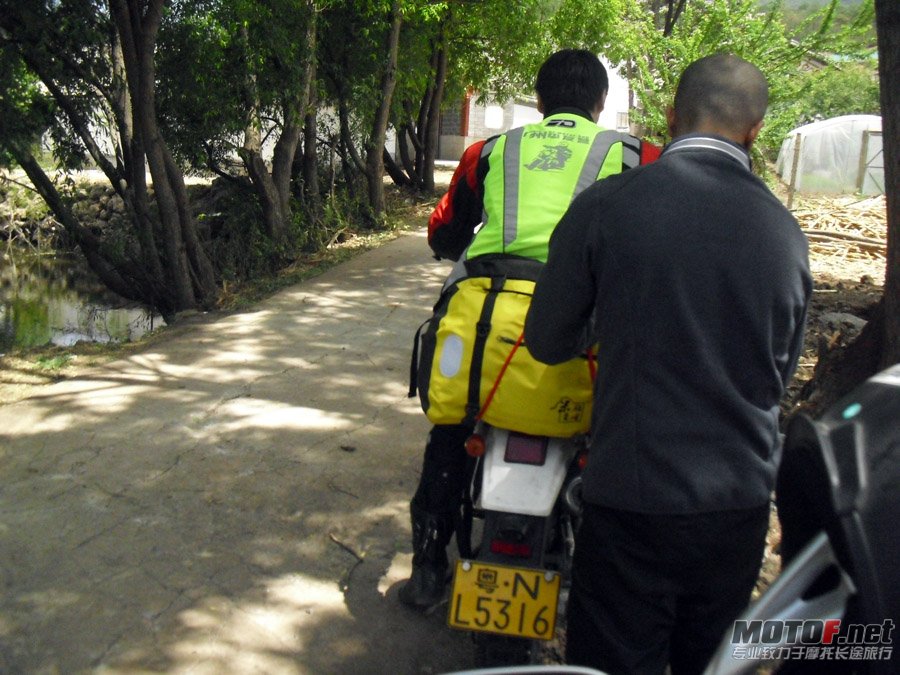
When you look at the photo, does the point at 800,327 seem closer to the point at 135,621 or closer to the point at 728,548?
the point at 728,548

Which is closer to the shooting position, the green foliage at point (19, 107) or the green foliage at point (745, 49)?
the green foliage at point (19, 107)

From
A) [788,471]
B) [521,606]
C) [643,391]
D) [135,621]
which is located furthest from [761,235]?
[135,621]

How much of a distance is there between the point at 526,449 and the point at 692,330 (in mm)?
902

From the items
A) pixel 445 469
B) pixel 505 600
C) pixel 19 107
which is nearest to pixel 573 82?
pixel 445 469

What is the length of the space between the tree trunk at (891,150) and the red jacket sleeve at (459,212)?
1.93 m

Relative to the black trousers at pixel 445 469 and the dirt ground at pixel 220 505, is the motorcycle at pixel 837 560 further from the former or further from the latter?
the dirt ground at pixel 220 505

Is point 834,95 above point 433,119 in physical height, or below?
above

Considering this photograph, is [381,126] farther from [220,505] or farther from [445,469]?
[445,469]

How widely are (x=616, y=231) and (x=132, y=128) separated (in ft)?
29.6

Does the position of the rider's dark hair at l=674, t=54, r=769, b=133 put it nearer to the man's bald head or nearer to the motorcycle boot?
the man's bald head

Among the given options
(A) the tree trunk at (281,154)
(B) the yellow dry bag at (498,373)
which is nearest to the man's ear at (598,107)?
(B) the yellow dry bag at (498,373)

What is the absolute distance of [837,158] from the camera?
71.3 feet

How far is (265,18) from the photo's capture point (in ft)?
35.0

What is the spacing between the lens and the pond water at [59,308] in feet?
39.9
